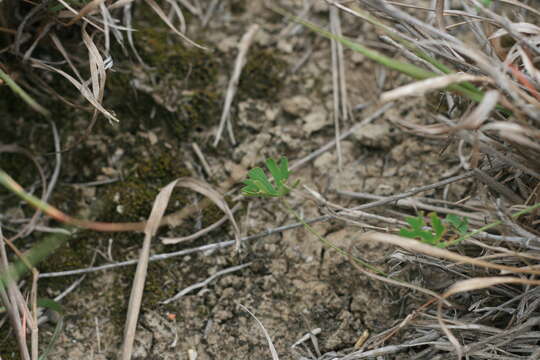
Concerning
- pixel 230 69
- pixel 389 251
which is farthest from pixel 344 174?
pixel 230 69

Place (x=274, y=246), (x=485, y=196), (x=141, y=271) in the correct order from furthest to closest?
(x=274, y=246) < (x=141, y=271) < (x=485, y=196)

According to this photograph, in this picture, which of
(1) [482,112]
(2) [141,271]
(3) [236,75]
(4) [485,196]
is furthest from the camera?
(3) [236,75]

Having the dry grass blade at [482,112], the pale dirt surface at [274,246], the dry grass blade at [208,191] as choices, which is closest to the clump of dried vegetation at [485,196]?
the dry grass blade at [482,112]

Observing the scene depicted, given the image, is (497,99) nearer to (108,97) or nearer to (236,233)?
(236,233)

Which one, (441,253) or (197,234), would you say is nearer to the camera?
(441,253)

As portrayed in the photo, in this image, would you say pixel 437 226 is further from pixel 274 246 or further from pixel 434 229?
pixel 274 246

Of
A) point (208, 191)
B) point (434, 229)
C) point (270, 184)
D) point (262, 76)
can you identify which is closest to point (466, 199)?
point (434, 229)

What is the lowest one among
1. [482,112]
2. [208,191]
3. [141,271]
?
[141,271]
